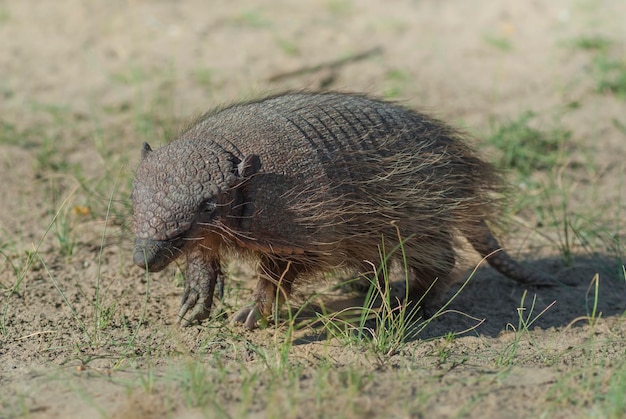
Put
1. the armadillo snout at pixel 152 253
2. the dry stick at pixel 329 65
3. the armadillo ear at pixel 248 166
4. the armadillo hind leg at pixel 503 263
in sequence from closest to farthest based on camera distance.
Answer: the armadillo snout at pixel 152 253 < the armadillo ear at pixel 248 166 < the armadillo hind leg at pixel 503 263 < the dry stick at pixel 329 65

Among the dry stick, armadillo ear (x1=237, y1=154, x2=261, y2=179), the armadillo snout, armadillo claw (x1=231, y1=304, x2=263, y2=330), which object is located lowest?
armadillo claw (x1=231, y1=304, x2=263, y2=330)

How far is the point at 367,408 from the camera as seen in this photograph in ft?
12.0

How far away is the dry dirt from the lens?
12.8ft

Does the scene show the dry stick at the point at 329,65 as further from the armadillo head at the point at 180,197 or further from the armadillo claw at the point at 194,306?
the armadillo head at the point at 180,197

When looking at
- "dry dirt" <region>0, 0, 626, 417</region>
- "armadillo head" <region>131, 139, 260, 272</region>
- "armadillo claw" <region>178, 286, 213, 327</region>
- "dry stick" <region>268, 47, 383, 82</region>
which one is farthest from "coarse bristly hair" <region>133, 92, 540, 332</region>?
"dry stick" <region>268, 47, 383, 82</region>

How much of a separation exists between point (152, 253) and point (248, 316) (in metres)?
0.96

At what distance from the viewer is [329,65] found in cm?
980

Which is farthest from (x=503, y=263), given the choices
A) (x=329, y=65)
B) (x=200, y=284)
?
(x=329, y=65)

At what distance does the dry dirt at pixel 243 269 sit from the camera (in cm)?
392

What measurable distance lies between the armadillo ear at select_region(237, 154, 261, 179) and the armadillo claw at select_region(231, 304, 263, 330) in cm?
95

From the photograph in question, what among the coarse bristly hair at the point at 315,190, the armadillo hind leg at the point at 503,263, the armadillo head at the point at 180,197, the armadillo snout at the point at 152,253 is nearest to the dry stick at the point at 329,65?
the coarse bristly hair at the point at 315,190

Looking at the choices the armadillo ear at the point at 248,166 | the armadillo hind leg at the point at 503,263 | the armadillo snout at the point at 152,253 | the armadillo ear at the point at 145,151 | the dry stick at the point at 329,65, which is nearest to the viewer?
the armadillo snout at the point at 152,253

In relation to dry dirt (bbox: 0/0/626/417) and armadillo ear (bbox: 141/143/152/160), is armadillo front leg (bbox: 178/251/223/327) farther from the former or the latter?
armadillo ear (bbox: 141/143/152/160)

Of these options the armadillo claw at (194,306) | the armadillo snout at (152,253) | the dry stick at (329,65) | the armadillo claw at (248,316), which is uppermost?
the dry stick at (329,65)
